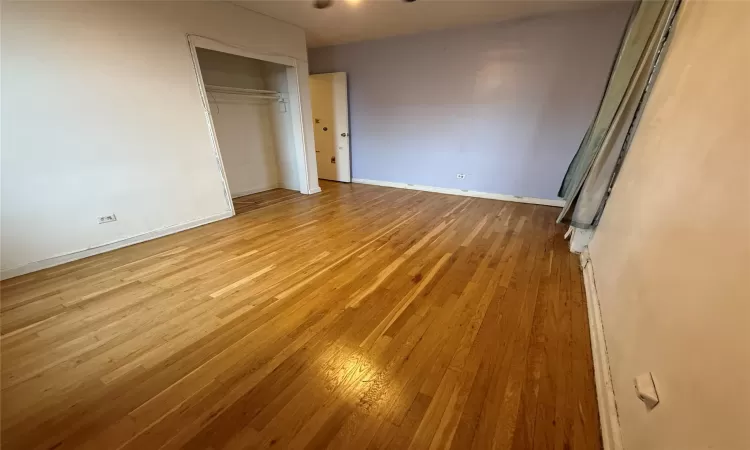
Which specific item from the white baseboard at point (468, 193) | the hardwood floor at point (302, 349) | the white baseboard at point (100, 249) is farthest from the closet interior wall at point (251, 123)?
the hardwood floor at point (302, 349)

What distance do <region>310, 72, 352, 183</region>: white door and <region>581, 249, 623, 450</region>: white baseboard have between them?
4.45m

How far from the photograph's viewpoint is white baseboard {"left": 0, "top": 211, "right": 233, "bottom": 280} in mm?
2279

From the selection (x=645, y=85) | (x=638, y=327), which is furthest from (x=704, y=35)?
(x=638, y=327)

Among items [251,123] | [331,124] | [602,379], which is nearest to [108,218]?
[251,123]

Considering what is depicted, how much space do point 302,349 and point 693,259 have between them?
1636mm

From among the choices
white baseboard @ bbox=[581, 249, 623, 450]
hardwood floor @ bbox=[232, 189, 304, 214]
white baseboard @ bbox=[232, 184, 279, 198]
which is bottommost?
hardwood floor @ bbox=[232, 189, 304, 214]

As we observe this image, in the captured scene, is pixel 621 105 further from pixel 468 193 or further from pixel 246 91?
pixel 246 91

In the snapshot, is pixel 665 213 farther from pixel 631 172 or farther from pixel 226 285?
pixel 226 285

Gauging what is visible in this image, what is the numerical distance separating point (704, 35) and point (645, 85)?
0.73 metres

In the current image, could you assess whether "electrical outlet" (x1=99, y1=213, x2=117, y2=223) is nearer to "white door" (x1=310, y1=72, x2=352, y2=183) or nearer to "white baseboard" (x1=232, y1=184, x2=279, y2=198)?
"white baseboard" (x1=232, y1=184, x2=279, y2=198)

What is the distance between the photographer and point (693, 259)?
35.7 inches

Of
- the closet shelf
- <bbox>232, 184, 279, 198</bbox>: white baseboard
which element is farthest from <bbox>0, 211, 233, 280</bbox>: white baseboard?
Answer: the closet shelf

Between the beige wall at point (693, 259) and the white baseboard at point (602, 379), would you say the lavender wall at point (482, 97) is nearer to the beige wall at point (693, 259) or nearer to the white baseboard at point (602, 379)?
the beige wall at point (693, 259)

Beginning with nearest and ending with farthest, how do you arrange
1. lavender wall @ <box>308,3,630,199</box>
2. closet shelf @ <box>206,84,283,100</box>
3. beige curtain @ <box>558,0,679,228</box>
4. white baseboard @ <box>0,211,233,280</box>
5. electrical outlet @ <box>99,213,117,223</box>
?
beige curtain @ <box>558,0,679,228</box>, white baseboard @ <box>0,211,233,280</box>, electrical outlet @ <box>99,213,117,223</box>, lavender wall @ <box>308,3,630,199</box>, closet shelf @ <box>206,84,283,100</box>
